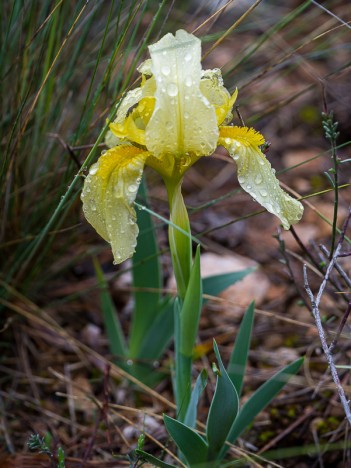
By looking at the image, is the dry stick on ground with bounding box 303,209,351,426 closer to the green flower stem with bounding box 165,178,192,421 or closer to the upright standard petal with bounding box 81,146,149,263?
the green flower stem with bounding box 165,178,192,421

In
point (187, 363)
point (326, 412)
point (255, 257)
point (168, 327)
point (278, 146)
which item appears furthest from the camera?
point (278, 146)

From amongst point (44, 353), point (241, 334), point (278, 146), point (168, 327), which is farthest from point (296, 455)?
point (278, 146)

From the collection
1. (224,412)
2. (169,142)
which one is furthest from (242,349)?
(169,142)

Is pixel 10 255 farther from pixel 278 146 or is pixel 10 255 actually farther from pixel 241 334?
pixel 278 146

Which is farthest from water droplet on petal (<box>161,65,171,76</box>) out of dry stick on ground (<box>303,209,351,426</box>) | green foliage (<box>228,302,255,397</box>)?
green foliage (<box>228,302,255,397</box>)

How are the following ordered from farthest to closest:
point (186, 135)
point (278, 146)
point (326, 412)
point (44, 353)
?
point (278, 146) → point (44, 353) → point (326, 412) → point (186, 135)
